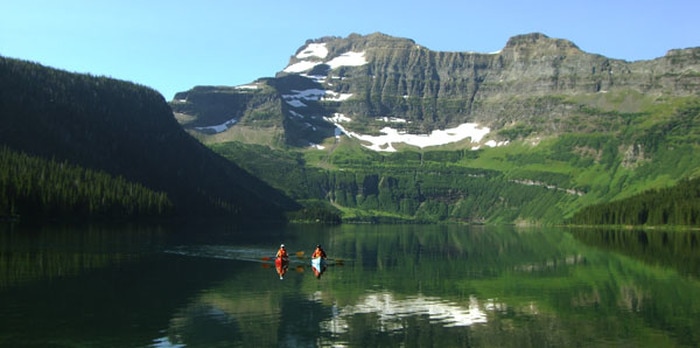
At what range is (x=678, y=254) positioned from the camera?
12625 centimetres

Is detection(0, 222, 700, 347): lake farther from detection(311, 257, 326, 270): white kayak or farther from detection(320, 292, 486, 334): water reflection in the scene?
detection(311, 257, 326, 270): white kayak

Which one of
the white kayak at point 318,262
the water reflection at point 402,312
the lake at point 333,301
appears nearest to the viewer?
the lake at point 333,301

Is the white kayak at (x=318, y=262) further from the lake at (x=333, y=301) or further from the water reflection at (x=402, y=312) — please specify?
the water reflection at (x=402, y=312)

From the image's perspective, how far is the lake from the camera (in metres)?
49.8

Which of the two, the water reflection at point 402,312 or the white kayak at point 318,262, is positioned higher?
the white kayak at point 318,262

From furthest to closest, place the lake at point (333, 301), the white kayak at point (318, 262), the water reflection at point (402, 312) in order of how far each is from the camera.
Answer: the white kayak at point (318, 262) → the water reflection at point (402, 312) → the lake at point (333, 301)

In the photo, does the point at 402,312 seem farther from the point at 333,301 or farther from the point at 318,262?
the point at 318,262

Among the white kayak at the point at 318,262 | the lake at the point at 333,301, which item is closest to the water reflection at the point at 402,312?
the lake at the point at 333,301

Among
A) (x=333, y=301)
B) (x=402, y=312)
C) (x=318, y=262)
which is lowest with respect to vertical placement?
(x=402, y=312)

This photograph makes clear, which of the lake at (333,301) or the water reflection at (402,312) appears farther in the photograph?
the water reflection at (402,312)

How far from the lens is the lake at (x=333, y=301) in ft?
163

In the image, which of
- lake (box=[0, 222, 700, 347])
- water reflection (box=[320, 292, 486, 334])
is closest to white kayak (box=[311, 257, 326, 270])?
lake (box=[0, 222, 700, 347])

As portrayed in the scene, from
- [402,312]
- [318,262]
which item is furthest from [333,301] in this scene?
[318,262]

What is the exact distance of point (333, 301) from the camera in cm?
6762
